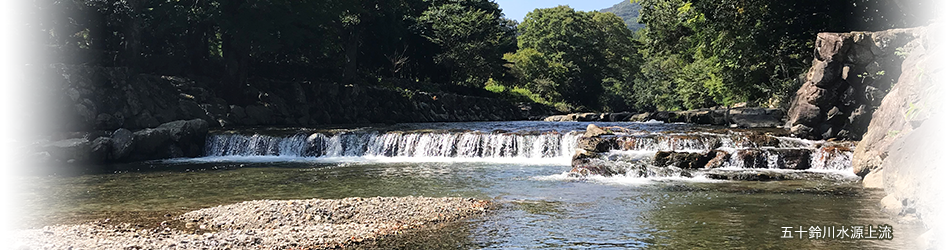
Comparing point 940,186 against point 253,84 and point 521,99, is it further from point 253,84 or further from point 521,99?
point 521,99

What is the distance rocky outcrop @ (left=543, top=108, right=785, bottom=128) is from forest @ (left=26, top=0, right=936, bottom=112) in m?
1.64

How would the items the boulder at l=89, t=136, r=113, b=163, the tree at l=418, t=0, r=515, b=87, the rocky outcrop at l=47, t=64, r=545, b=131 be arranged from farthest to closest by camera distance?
1. the tree at l=418, t=0, r=515, b=87
2. the rocky outcrop at l=47, t=64, r=545, b=131
3. the boulder at l=89, t=136, r=113, b=163

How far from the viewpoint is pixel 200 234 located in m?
12.3

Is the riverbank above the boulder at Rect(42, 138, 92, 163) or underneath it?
underneath

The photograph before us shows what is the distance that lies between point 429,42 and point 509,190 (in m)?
52.8

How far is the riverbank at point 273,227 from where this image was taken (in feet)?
36.3

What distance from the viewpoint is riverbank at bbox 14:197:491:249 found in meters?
11.1

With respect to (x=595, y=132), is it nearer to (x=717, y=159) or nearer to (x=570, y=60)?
(x=717, y=159)

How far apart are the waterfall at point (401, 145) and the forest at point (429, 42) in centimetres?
1143

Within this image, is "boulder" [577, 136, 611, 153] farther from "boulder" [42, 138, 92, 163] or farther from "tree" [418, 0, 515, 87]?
"tree" [418, 0, 515, 87]

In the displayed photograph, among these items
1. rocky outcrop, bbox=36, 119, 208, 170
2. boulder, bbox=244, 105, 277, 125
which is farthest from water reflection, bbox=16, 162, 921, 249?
boulder, bbox=244, 105, 277, 125

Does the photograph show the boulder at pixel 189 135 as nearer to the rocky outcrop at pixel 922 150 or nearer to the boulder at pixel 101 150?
the boulder at pixel 101 150

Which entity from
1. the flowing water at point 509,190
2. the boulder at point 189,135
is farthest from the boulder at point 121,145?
A: the boulder at point 189,135

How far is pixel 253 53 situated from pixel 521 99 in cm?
3369
